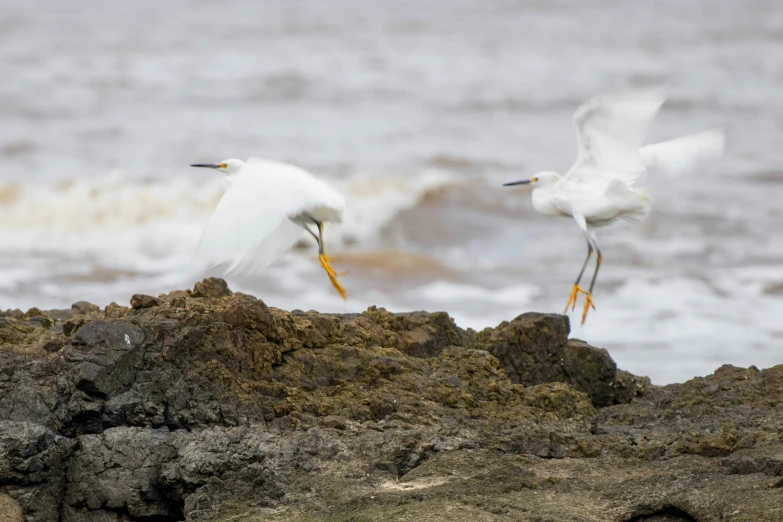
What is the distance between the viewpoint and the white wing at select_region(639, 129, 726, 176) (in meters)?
8.02

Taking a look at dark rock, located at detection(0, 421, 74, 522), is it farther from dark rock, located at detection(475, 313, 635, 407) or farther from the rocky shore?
A: dark rock, located at detection(475, 313, 635, 407)

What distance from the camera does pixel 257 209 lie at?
5.82m

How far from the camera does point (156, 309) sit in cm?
469

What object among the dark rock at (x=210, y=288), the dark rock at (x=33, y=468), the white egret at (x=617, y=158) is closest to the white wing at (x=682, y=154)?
the white egret at (x=617, y=158)

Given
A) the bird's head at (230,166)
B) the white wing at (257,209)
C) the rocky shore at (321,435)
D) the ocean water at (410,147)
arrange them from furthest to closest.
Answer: the ocean water at (410,147) < the bird's head at (230,166) < the white wing at (257,209) < the rocky shore at (321,435)

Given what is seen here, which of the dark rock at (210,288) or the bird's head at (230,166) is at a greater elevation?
the bird's head at (230,166)

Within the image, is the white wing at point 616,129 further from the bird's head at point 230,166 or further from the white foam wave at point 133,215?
the white foam wave at point 133,215

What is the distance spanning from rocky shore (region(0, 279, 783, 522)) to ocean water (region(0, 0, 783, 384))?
3.88m

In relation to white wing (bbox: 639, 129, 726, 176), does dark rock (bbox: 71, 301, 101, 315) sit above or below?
below

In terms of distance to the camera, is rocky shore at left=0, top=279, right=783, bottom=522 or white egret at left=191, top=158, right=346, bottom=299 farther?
white egret at left=191, top=158, right=346, bottom=299

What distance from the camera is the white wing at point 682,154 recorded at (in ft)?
26.3

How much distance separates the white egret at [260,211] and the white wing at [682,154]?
253cm

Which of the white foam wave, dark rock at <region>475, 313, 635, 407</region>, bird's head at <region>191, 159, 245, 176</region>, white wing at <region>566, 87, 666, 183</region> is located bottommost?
dark rock at <region>475, 313, 635, 407</region>

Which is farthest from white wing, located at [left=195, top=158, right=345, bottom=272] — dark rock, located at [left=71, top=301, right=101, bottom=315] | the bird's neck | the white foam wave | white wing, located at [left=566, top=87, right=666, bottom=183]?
the white foam wave
